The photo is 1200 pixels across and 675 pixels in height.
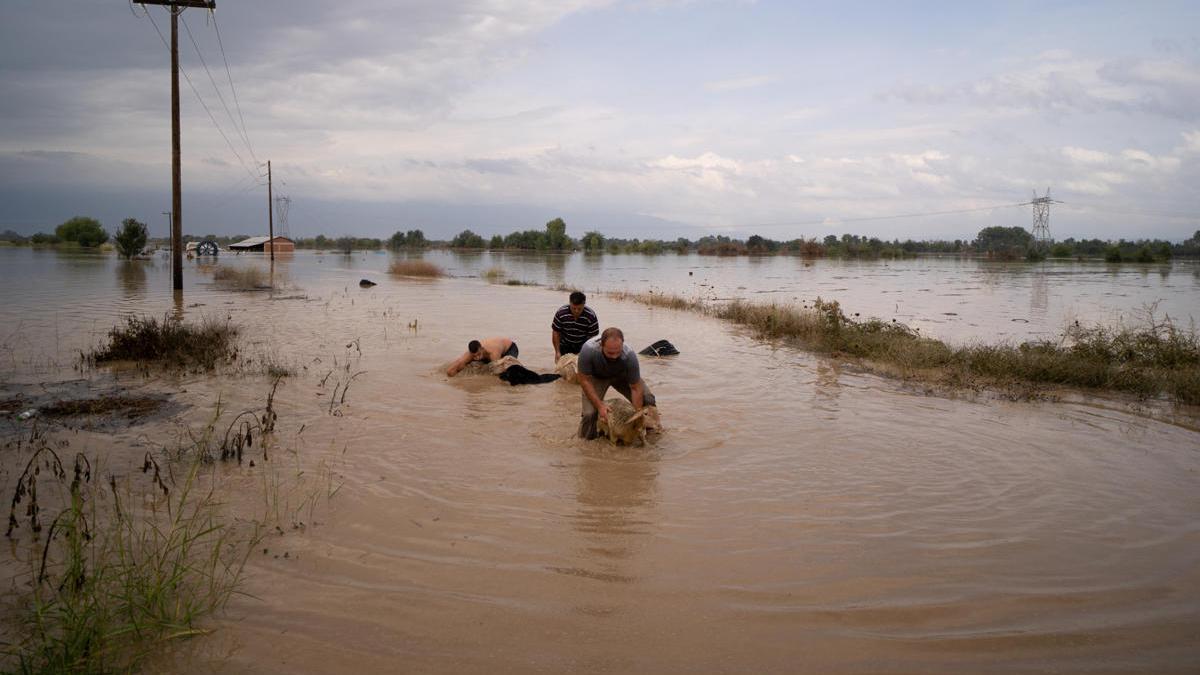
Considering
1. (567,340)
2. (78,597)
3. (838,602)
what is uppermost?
(567,340)

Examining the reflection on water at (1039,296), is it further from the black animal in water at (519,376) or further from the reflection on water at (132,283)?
the reflection on water at (132,283)

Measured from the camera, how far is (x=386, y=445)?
6.58 m

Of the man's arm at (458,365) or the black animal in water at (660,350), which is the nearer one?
the man's arm at (458,365)

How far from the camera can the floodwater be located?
331cm

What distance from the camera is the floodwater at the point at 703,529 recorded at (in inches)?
130

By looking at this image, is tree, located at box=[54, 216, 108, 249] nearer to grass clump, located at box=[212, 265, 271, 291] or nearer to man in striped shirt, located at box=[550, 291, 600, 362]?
grass clump, located at box=[212, 265, 271, 291]

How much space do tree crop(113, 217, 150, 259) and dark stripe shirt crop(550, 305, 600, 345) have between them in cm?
4648

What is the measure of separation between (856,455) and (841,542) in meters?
2.29

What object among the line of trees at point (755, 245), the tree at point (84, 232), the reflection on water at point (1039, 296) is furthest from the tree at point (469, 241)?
the reflection on water at point (1039, 296)

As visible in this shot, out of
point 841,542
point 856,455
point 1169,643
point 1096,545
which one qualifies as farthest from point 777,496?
point 1169,643

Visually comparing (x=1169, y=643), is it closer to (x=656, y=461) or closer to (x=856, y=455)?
(x=856, y=455)

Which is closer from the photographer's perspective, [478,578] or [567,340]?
[478,578]

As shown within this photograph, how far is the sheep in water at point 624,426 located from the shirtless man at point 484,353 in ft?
12.7

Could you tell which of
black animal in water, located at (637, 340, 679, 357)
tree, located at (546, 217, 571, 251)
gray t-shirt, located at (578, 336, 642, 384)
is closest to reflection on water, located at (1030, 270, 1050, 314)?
black animal in water, located at (637, 340, 679, 357)
